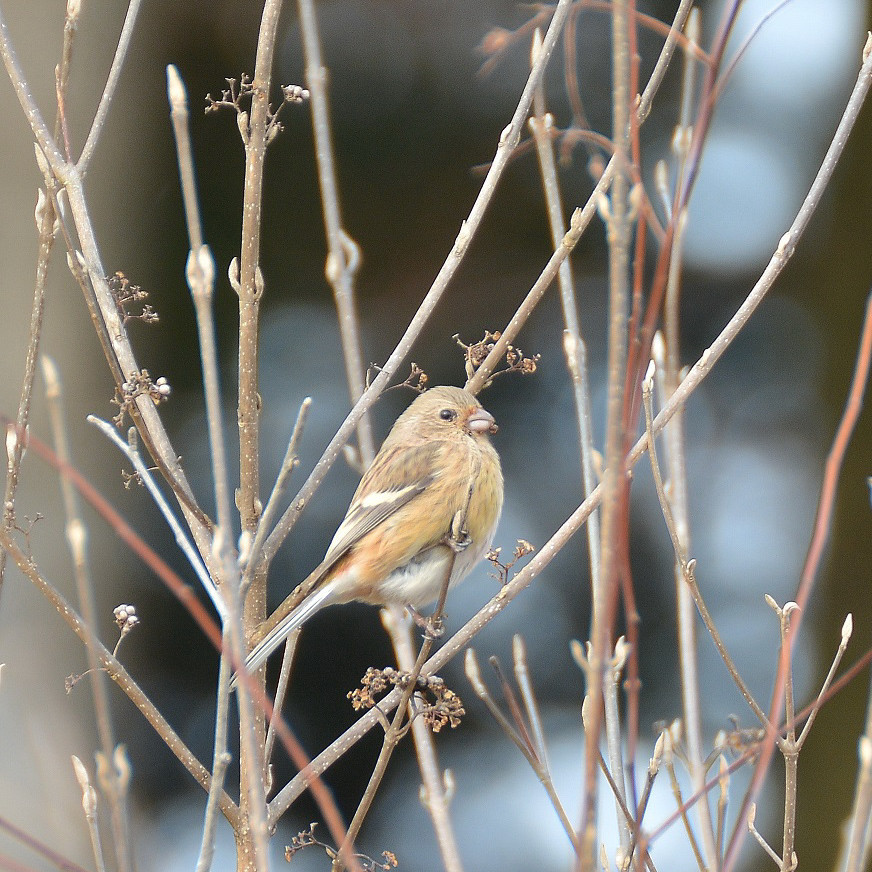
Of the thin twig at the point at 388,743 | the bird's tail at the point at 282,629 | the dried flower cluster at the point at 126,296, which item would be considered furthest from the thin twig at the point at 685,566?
the dried flower cluster at the point at 126,296

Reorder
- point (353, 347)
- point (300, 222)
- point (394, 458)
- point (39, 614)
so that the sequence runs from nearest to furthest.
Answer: point (353, 347)
point (394, 458)
point (39, 614)
point (300, 222)

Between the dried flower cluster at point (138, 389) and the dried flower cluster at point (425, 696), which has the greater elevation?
the dried flower cluster at point (138, 389)

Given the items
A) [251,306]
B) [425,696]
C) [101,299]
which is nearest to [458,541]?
[425,696]

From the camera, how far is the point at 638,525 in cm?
671

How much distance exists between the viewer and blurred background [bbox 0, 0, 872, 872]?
5.70 metres

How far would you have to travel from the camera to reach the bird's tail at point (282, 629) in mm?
2379

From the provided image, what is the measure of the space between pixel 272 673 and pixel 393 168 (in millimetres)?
3012

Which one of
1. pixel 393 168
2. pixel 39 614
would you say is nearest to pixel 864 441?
pixel 393 168

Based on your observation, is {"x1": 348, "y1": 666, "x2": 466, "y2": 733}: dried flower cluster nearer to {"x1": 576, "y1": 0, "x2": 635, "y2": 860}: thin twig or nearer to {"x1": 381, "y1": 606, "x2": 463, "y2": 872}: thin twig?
{"x1": 381, "y1": 606, "x2": 463, "y2": 872}: thin twig

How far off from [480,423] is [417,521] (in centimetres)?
42

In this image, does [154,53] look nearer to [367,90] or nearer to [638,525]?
[367,90]

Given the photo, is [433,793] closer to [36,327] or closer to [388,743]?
[388,743]

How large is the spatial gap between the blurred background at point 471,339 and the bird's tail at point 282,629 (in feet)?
8.66

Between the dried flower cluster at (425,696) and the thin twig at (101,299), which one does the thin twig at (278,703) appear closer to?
the dried flower cluster at (425,696)
